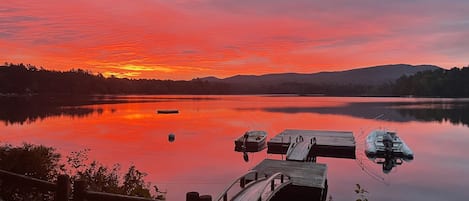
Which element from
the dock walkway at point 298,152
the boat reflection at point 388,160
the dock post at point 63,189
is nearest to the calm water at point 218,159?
the boat reflection at point 388,160

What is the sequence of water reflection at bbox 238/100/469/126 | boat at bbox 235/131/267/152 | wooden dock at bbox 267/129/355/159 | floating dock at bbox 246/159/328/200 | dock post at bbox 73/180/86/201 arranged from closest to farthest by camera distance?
1. dock post at bbox 73/180/86/201
2. floating dock at bbox 246/159/328/200
3. wooden dock at bbox 267/129/355/159
4. boat at bbox 235/131/267/152
5. water reflection at bbox 238/100/469/126

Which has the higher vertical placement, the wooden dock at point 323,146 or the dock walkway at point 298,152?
the dock walkway at point 298,152

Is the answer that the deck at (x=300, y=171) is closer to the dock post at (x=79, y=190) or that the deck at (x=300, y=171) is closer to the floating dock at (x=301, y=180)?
the floating dock at (x=301, y=180)

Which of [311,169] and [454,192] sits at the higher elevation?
[311,169]

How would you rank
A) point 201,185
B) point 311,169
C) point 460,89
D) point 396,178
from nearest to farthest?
1. point 311,169
2. point 201,185
3. point 396,178
4. point 460,89

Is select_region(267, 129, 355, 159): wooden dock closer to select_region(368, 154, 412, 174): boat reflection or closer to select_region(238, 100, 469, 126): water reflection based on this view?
select_region(368, 154, 412, 174): boat reflection

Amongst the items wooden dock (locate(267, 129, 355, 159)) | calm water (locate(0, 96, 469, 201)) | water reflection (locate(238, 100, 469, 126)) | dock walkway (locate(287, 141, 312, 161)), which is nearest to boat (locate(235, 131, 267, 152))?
calm water (locate(0, 96, 469, 201))

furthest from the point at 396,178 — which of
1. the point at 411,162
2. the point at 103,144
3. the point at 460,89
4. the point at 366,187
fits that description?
the point at 460,89

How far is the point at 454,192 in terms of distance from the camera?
82.9ft

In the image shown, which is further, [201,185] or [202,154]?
[202,154]

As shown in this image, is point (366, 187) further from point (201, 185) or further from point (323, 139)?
point (323, 139)

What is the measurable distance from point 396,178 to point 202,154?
670 inches

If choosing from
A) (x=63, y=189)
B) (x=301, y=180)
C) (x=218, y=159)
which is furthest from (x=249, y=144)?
(x=63, y=189)

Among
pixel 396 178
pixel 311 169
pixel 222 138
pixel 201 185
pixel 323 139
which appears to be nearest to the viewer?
pixel 311 169
